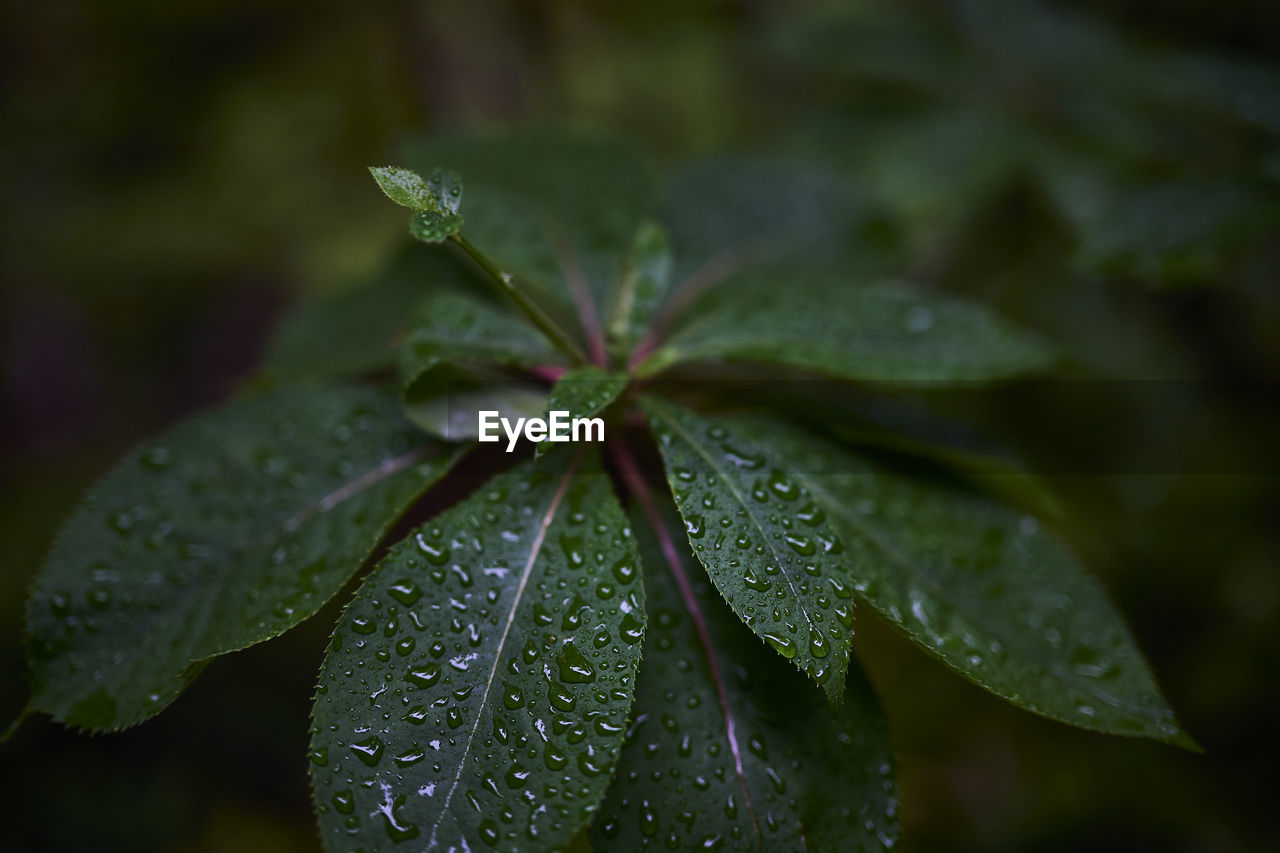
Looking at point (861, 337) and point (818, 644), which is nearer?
point (818, 644)

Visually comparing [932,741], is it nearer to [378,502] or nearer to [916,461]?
[916,461]

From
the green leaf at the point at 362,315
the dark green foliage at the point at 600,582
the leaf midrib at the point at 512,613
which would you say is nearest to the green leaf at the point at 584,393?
the dark green foliage at the point at 600,582

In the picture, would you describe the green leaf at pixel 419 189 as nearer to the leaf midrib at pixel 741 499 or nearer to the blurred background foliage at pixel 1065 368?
the leaf midrib at pixel 741 499

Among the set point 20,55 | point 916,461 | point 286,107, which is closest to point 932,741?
point 916,461

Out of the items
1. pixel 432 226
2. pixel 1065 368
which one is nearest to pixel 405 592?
pixel 432 226

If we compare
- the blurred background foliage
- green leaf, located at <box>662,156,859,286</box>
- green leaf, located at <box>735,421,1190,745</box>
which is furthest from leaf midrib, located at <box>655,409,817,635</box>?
the blurred background foliage

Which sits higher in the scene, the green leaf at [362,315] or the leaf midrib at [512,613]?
the green leaf at [362,315]

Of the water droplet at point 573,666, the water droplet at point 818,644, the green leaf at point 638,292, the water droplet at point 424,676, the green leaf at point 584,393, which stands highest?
the green leaf at point 584,393

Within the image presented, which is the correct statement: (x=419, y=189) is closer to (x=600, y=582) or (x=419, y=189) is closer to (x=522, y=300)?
(x=522, y=300)
